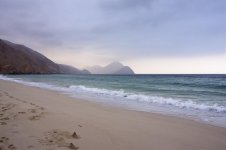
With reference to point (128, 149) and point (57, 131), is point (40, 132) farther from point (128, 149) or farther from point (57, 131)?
point (128, 149)

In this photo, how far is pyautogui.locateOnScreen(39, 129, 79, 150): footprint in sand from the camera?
158 inches

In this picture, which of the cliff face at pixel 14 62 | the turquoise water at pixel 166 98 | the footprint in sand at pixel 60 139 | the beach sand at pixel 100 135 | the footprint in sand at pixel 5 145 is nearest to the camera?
the footprint in sand at pixel 5 145

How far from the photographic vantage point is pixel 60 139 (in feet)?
14.2

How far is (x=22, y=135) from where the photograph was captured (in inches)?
174

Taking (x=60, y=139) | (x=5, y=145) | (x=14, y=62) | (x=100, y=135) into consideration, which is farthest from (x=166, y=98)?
(x=14, y=62)

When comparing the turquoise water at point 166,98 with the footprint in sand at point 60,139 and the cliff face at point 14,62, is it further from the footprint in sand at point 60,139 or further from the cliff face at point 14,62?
the cliff face at point 14,62

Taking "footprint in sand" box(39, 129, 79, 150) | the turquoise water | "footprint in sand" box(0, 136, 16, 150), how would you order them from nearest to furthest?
"footprint in sand" box(0, 136, 16, 150), "footprint in sand" box(39, 129, 79, 150), the turquoise water

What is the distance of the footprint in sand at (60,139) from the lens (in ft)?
13.2

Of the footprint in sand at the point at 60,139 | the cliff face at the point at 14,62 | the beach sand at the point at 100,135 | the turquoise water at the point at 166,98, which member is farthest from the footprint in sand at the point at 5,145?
the cliff face at the point at 14,62

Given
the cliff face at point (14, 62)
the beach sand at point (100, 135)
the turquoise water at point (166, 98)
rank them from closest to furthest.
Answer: the beach sand at point (100, 135)
the turquoise water at point (166, 98)
the cliff face at point (14, 62)

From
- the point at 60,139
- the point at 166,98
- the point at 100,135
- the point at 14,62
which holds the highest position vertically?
the point at 14,62

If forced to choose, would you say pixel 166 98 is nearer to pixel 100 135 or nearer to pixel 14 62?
pixel 100 135

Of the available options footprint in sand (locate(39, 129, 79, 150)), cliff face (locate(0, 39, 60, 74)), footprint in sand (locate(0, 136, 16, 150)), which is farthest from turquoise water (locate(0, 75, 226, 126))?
cliff face (locate(0, 39, 60, 74))

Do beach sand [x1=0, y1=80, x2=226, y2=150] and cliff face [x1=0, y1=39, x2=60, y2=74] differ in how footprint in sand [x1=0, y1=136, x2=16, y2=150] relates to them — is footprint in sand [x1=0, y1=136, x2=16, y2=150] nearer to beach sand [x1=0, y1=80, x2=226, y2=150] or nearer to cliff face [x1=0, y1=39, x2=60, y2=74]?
beach sand [x1=0, y1=80, x2=226, y2=150]
